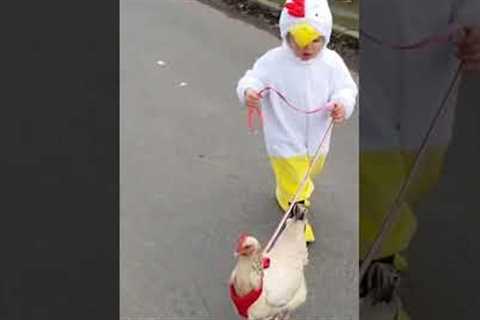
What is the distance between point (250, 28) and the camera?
258 inches

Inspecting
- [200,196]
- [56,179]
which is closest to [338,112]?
[200,196]

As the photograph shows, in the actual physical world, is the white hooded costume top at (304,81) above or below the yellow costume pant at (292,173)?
above

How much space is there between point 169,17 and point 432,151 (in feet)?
21.0

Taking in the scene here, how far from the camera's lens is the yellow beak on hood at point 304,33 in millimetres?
2734

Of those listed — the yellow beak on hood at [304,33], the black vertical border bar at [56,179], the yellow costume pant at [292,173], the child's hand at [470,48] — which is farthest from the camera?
the yellow costume pant at [292,173]

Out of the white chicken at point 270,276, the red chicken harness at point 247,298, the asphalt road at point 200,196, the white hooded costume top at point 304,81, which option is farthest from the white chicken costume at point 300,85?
the red chicken harness at point 247,298

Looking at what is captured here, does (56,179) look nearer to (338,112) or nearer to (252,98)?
(252,98)

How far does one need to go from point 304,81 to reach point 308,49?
0.11 m

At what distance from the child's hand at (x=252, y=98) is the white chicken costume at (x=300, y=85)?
0.02m

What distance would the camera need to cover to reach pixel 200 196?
3.74 metres

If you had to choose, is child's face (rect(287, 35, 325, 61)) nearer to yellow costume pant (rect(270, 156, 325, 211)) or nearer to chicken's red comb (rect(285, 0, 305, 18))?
chicken's red comb (rect(285, 0, 305, 18))

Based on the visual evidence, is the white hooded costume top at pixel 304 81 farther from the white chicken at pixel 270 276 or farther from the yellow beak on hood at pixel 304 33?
the white chicken at pixel 270 276

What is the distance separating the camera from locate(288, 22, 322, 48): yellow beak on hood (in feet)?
8.97

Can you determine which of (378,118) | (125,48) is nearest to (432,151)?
(378,118)
